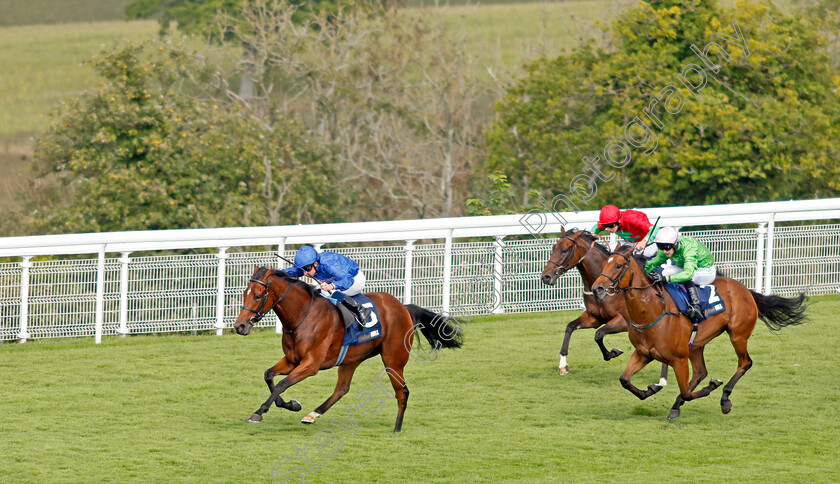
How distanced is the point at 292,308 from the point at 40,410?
6.01ft

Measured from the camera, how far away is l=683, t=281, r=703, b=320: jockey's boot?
7.32 m

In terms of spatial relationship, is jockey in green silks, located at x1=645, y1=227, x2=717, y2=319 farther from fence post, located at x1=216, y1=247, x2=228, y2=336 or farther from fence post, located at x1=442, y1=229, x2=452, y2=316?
fence post, located at x1=216, y1=247, x2=228, y2=336

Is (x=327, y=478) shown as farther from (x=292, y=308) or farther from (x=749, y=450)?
(x=749, y=450)

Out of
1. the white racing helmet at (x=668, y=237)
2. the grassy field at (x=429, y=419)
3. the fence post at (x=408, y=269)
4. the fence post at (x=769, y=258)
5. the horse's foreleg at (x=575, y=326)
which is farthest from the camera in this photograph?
the fence post at (x=769, y=258)

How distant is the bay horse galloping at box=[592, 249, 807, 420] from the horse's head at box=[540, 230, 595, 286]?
0.59 m

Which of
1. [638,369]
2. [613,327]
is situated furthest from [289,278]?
[613,327]

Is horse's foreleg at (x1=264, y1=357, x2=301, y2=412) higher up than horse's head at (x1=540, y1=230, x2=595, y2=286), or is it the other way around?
horse's head at (x1=540, y1=230, x2=595, y2=286)

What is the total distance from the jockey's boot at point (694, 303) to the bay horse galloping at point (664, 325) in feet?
0.22

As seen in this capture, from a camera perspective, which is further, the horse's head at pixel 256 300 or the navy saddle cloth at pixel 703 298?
the navy saddle cloth at pixel 703 298

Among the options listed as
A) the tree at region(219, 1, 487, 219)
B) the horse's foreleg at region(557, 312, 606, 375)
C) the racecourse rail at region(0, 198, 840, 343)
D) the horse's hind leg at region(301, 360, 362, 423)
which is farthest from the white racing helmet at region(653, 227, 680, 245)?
the tree at region(219, 1, 487, 219)

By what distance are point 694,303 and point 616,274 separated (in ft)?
2.43

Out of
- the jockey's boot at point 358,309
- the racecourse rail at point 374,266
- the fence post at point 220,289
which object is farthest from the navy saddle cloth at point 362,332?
the fence post at point 220,289

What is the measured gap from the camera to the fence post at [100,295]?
923 centimetres

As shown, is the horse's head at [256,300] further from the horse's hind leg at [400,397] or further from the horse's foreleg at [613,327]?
the horse's foreleg at [613,327]
